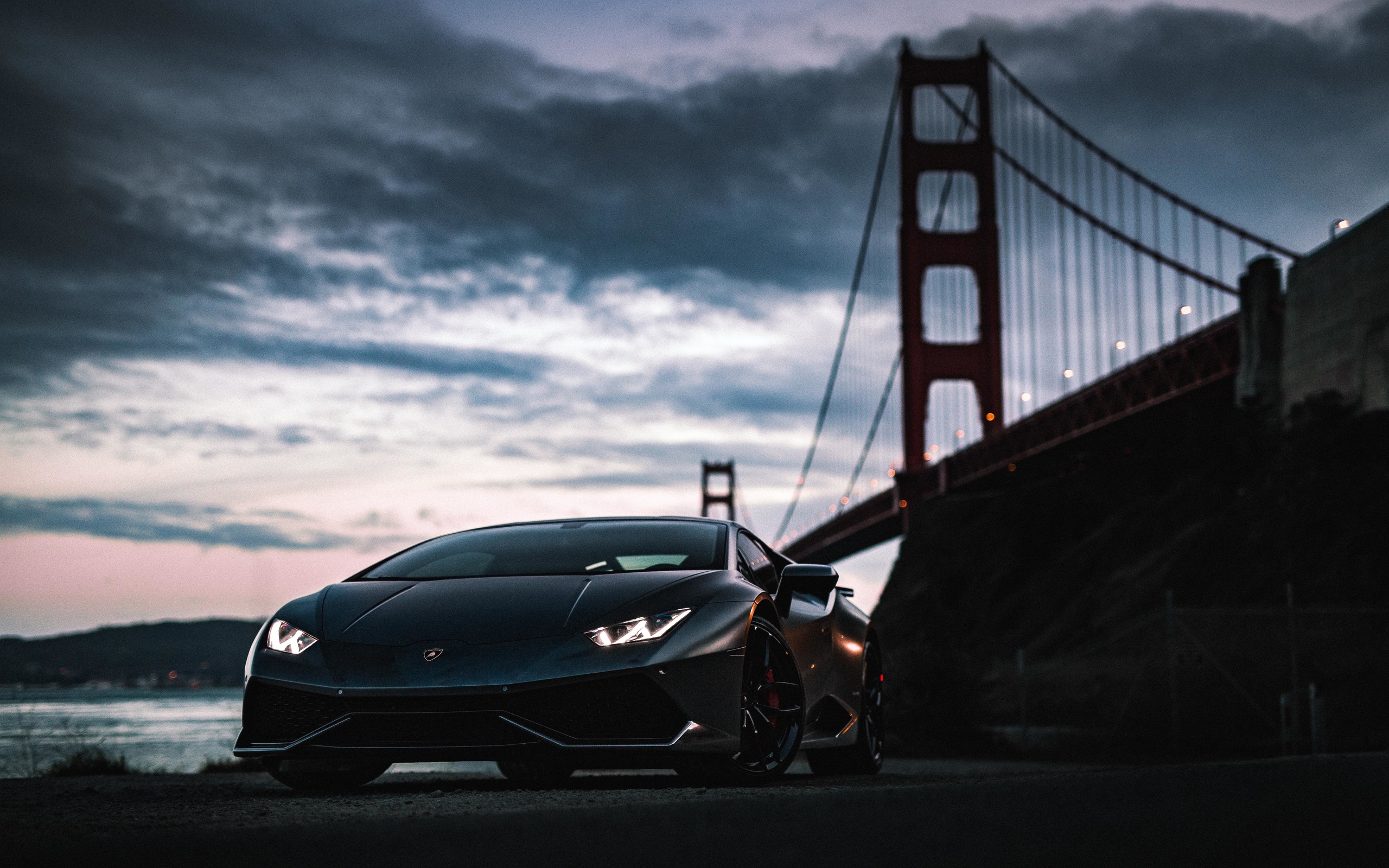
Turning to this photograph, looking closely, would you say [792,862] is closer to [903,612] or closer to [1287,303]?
[1287,303]

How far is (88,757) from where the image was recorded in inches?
337

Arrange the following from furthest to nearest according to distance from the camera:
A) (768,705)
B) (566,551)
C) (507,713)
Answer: (566,551) < (768,705) < (507,713)

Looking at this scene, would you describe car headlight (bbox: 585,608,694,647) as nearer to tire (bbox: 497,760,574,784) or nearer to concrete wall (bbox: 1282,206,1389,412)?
tire (bbox: 497,760,574,784)

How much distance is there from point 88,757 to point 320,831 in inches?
277

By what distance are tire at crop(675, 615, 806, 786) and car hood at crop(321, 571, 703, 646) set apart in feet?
1.29

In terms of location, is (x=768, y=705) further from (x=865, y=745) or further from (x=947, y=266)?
(x=947, y=266)

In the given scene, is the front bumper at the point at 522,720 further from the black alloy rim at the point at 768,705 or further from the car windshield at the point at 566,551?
the car windshield at the point at 566,551

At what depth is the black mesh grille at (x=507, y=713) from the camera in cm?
449

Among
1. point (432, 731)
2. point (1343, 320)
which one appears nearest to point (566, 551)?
point (432, 731)

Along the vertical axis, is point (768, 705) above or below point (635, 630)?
below

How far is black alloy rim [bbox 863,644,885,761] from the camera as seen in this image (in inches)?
263

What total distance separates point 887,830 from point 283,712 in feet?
9.48

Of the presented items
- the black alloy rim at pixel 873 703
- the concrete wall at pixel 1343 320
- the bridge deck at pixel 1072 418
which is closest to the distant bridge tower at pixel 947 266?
the bridge deck at pixel 1072 418

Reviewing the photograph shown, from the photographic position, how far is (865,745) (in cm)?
662
